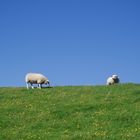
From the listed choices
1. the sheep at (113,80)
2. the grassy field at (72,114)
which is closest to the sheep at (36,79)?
the grassy field at (72,114)

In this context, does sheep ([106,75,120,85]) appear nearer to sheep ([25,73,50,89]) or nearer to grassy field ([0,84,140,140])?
sheep ([25,73,50,89])

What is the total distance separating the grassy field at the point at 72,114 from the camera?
3131 cm

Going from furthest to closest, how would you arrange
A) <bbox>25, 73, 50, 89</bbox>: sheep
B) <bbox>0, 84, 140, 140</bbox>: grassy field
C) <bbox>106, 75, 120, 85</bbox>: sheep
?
<bbox>106, 75, 120, 85</bbox>: sheep → <bbox>25, 73, 50, 89</bbox>: sheep → <bbox>0, 84, 140, 140</bbox>: grassy field

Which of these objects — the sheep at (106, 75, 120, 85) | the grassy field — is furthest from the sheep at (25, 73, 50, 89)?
the sheep at (106, 75, 120, 85)

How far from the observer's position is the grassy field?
31.3 m

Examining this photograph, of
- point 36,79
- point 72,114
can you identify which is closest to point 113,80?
point 36,79

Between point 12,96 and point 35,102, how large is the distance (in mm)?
4152

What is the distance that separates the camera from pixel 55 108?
38406 mm

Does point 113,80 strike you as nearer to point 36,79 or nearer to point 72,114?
point 36,79

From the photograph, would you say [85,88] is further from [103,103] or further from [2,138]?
[2,138]

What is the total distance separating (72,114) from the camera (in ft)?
120

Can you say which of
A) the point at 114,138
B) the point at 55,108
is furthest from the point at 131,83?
the point at 114,138

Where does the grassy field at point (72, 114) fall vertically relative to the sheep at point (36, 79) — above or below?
below

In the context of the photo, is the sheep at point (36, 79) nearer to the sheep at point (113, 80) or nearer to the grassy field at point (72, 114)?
the grassy field at point (72, 114)
